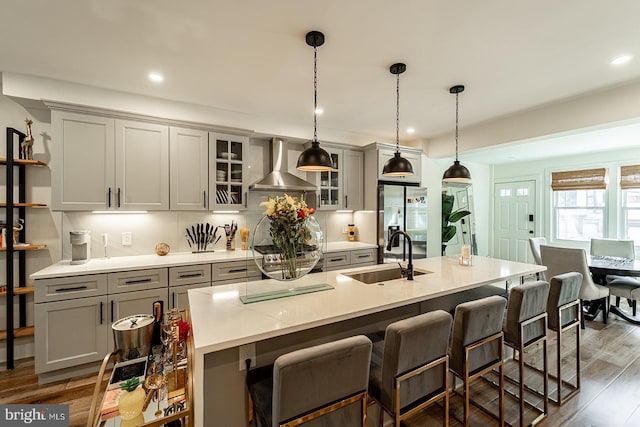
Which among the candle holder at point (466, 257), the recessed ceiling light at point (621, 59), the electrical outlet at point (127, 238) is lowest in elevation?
the candle holder at point (466, 257)

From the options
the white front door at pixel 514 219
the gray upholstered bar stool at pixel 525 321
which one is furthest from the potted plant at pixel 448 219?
the gray upholstered bar stool at pixel 525 321

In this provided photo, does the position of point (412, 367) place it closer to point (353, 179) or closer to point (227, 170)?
point (227, 170)

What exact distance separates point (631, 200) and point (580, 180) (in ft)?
2.59

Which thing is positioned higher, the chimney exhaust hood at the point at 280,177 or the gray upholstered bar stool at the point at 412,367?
the chimney exhaust hood at the point at 280,177

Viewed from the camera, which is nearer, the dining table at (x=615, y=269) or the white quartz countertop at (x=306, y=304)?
the white quartz countertop at (x=306, y=304)

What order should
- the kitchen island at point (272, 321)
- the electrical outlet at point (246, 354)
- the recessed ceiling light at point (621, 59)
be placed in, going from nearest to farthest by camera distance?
1. the kitchen island at point (272, 321)
2. the electrical outlet at point (246, 354)
3. the recessed ceiling light at point (621, 59)

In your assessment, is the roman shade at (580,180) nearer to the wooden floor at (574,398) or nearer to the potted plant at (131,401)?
the wooden floor at (574,398)

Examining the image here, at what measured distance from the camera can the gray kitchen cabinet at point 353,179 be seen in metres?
4.30

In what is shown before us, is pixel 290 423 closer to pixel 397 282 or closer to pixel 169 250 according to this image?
pixel 397 282

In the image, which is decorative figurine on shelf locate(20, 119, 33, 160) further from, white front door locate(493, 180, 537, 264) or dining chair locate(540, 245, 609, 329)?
white front door locate(493, 180, 537, 264)

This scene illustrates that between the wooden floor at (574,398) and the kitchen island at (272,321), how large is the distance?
82cm

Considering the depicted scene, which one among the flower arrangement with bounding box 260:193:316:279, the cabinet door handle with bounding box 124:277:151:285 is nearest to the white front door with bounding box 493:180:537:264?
the flower arrangement with bounding box 260:193:316:279

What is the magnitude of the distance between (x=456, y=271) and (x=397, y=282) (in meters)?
0.69

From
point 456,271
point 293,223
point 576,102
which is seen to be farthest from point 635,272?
point 293,223
